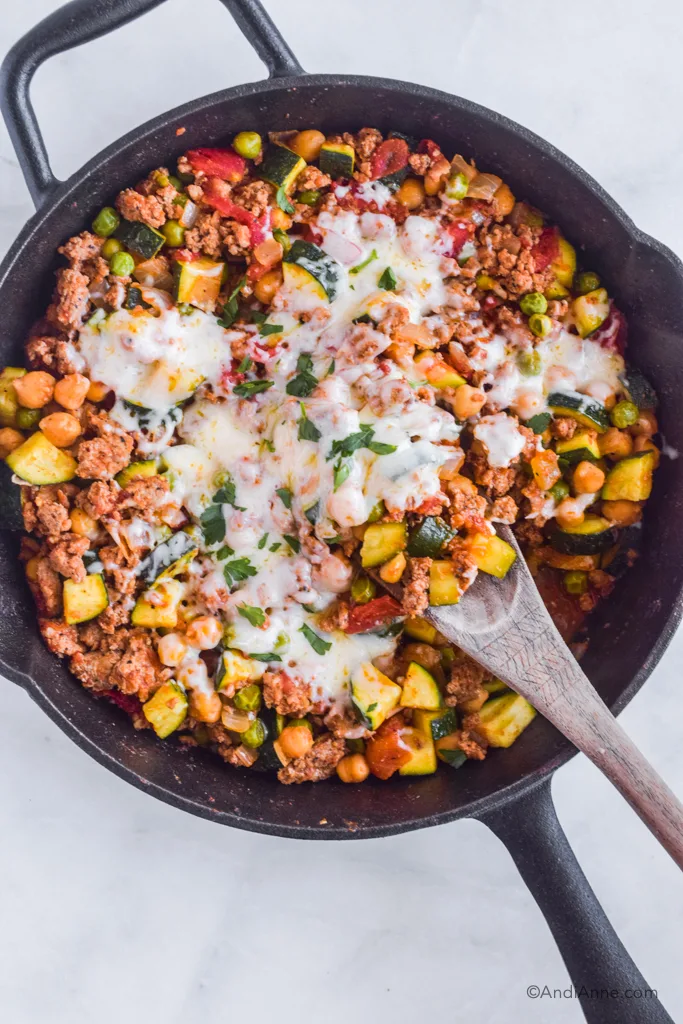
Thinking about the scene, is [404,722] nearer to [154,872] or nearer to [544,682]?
[544,682]

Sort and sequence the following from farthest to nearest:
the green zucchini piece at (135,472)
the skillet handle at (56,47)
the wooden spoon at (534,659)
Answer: the green zucchini piece at (135,472) → the wooden spoon at (534,659) → the skillet handle at (56,47)

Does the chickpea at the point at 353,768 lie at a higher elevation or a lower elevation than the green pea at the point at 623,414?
lower

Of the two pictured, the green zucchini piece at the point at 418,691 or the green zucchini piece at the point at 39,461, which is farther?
the green zucchini piece at the point at 418,691

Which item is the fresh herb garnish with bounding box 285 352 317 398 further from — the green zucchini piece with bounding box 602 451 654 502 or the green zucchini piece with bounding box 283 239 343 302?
the green zucchini piece with bounding box 602 451 654 502

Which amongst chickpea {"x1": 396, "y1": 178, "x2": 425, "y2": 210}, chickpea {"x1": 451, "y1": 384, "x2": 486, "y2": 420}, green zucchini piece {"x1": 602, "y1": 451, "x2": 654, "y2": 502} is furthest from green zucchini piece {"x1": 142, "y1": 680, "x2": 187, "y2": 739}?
chickpea {"x1": 396, "y1": 178, "x2": 425, "y2": 210}

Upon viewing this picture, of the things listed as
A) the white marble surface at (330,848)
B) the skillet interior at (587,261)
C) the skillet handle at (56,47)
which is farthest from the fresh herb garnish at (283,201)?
the white marble surface at (330,848)

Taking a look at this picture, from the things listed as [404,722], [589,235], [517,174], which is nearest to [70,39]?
[517,174]

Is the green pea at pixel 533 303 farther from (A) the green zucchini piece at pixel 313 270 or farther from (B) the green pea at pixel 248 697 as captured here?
(B) the green pea at pixel 248 697

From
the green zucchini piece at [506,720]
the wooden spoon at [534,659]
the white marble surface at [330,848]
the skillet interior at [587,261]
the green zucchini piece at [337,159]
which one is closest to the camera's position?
the wooden spoon at [534,659]
